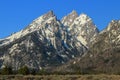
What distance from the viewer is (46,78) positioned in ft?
278

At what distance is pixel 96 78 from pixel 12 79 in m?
17.5

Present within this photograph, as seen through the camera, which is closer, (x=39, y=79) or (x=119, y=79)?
(x=119, y=79)

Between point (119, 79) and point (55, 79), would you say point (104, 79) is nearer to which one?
point (119, 79)

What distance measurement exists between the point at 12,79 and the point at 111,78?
2060cm

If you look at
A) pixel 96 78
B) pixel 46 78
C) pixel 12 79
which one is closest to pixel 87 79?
pixel 96 78

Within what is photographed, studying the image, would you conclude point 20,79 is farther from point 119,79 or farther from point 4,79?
point 119,79

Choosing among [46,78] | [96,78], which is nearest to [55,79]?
[46,78]

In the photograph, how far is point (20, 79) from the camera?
83.6 meters

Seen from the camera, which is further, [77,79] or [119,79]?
[77,79]

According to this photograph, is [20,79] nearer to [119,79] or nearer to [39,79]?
[39,79]

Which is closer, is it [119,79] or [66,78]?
[119,79]

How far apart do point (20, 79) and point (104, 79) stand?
1751 cm

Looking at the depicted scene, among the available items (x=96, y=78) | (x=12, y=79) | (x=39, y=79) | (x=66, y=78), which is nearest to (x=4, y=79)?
(x=12, y=79)

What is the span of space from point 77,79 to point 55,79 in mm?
Answer: 4778
